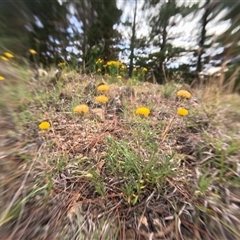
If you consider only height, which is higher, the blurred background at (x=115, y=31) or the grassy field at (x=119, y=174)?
the blurred background at (x=115, y=31)

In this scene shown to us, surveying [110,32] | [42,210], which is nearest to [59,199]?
[42,210]

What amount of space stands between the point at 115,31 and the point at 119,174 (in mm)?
6605

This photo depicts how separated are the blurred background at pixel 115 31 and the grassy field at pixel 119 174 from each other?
2498 millimetres

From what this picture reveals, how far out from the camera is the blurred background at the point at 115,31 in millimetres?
4691

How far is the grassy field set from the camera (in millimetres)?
1114

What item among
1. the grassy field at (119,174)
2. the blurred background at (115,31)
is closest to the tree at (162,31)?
the blurred background at (115,31)

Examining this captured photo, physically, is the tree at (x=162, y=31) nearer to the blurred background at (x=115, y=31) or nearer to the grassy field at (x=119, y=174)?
the blurred background at (x=115, y=31)

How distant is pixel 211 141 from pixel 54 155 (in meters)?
0.97

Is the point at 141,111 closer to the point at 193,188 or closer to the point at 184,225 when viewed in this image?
the point at 193,188

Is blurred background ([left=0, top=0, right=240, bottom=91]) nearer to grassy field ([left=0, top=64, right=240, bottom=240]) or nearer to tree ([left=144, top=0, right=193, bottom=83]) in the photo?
tree ([left=144, top=0, right=193, bottom=83])

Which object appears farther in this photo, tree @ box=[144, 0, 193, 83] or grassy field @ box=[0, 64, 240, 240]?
tree @ box=[144, 0, 193, 83]

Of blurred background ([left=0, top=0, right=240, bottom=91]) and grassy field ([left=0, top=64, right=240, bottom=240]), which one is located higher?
blurred background ([left=0, top=0, right=240, bottom=91])

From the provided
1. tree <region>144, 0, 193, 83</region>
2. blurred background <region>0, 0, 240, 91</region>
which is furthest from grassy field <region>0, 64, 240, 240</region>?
tree <region>144, 0, 193, 83</region>

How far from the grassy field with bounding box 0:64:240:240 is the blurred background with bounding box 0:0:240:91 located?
2498 millimetres
